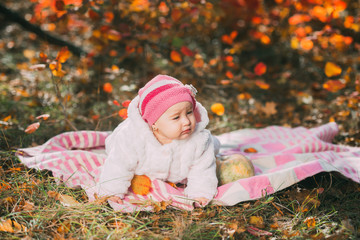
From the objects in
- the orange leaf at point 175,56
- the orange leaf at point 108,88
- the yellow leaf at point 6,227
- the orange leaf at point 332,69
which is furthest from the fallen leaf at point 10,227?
the orange leaf at point 332,69

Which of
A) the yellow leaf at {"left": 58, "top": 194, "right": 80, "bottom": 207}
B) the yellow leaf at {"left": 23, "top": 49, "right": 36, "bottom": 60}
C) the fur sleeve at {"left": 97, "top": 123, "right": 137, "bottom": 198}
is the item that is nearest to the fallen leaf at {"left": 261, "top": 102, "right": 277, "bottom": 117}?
the fur sleeve at {"left": 97, "top": 123, "right": 137, "bottom": 198}

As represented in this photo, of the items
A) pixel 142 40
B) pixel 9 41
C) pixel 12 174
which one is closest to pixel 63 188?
pixel 12 174

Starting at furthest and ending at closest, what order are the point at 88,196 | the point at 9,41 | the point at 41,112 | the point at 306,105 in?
1. the point at 9,41
2. the point at 306,105
3. the point at 41,112
4. the point at 88,196

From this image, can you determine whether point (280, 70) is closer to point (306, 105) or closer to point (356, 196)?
point (306, 105)

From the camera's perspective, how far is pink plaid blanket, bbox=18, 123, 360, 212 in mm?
2309

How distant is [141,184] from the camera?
2.37 m

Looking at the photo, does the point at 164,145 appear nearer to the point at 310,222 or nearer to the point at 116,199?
the point at 116,199

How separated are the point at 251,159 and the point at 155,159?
109 cm

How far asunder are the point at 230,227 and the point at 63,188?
1.19m

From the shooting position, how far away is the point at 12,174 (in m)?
2.41

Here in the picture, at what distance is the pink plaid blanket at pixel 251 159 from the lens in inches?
90.9

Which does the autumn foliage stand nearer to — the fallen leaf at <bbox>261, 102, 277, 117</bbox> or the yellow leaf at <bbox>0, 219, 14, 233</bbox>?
the fallen leaf at <bbox>261, 102, 277, 117</bbox>

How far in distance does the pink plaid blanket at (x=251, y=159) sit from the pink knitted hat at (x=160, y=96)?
54 centimetres

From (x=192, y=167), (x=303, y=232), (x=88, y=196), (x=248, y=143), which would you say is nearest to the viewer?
(x=303, y=232)
